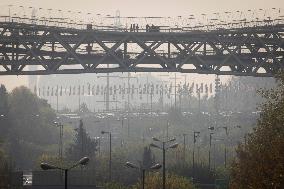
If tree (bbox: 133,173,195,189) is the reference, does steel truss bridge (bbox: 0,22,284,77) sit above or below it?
above

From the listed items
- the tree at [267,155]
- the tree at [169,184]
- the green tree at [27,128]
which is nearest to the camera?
the tree at [267,155]

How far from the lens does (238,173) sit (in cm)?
4447

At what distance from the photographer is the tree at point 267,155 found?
113 feet

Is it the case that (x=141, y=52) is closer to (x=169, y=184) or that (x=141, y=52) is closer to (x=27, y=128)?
(x=169, y=184)

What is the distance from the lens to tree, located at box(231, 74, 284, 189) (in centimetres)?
3438

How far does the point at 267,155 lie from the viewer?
36.9 meters

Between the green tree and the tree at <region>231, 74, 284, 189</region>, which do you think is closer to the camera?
the tree at <region>231, 74, 284, 189</region>

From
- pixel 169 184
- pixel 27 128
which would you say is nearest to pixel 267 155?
pixel 169 184

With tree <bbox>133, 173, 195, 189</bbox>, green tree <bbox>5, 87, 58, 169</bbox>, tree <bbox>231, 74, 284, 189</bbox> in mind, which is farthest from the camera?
green tree <bbox>5, 87, 58, 169</bbox>

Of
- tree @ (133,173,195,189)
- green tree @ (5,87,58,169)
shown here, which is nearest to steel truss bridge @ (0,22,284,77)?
tree @ (133,173,195,189)

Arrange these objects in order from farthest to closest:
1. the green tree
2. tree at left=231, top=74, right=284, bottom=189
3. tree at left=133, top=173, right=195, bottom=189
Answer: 1. the green tree
2. tree at left=133, top=173, right=195, bottom=189
3. tree at left=231, top=74, right=284, bottom=189

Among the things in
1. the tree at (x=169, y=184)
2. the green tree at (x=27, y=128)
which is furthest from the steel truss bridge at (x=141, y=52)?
the green tree at (x=27, y=128)

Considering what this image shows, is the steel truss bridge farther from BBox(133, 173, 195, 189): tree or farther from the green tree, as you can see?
the green tree

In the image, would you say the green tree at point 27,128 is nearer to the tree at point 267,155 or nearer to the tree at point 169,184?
the tree at point 169,184
